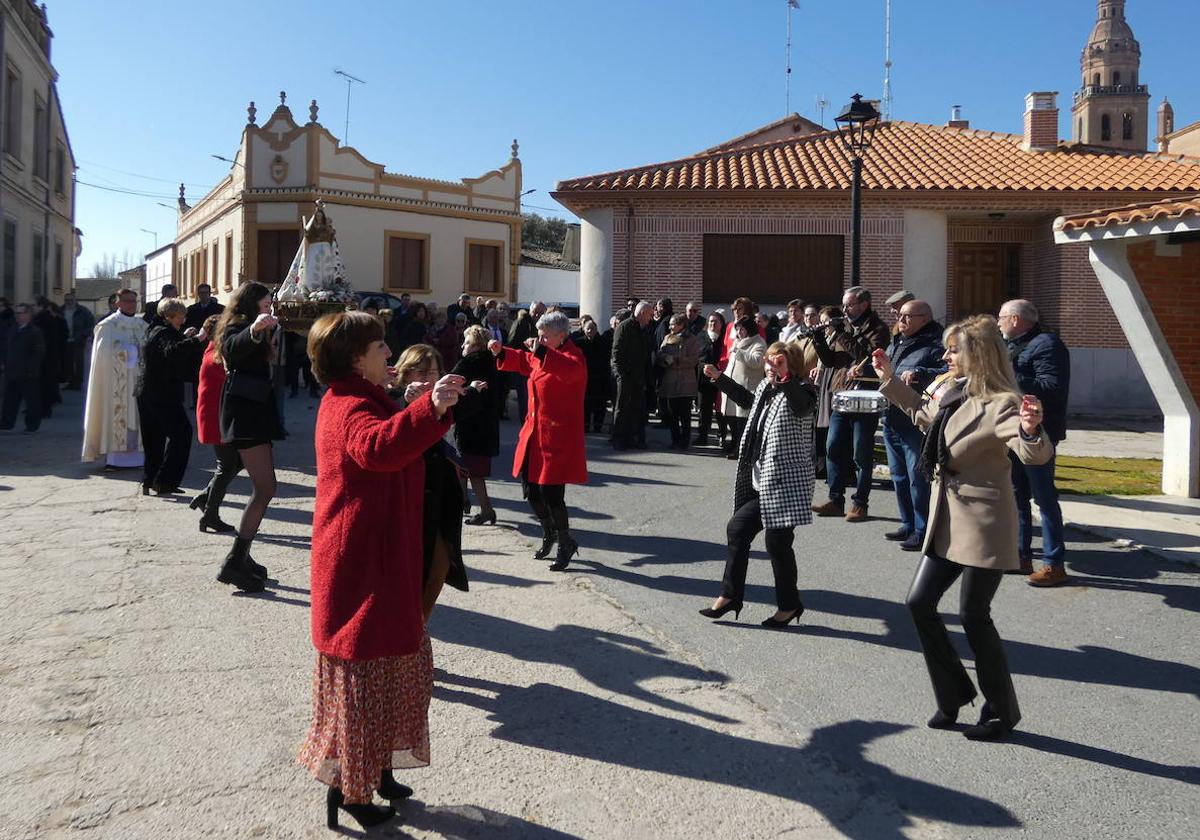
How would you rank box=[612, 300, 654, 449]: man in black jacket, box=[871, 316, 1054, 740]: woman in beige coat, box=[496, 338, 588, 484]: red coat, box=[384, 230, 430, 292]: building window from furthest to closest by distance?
box=[384, 230, 430, 292]: building window < box=[612, 300, 654, 449]: man in black jacket < box=[496, 338, 588, 484]: red coat < box=[871, 316, 1054, 740]: woman in beige coat

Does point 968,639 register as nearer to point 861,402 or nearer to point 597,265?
point 861,402

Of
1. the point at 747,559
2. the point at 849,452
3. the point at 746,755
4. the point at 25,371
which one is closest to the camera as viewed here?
the point at 746,755

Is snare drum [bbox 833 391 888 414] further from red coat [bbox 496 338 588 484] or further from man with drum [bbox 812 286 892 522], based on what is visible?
red coat [bbox 496 338 588 484]

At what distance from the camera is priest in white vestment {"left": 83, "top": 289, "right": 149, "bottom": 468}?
35.3 ft

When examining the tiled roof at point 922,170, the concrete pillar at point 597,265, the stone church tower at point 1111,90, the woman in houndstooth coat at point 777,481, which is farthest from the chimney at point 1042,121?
the stone church tower at point 1111,90

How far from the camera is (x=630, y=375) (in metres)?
12.9

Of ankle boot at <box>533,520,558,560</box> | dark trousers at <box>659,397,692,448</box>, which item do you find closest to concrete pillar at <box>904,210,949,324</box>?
dark trousers at <box>659,397,692,448</box>

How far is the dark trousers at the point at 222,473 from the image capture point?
730 centimetres

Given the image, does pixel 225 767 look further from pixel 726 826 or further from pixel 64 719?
pixel 726 826

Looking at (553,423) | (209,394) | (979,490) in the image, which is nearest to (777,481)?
(979,490)

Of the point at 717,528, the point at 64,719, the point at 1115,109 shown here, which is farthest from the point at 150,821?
the point at 1115,109

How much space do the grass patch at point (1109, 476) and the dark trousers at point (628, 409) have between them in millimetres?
4959

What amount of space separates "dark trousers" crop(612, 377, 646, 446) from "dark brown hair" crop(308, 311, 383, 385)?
9590mm

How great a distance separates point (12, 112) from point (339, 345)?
2558 cm
